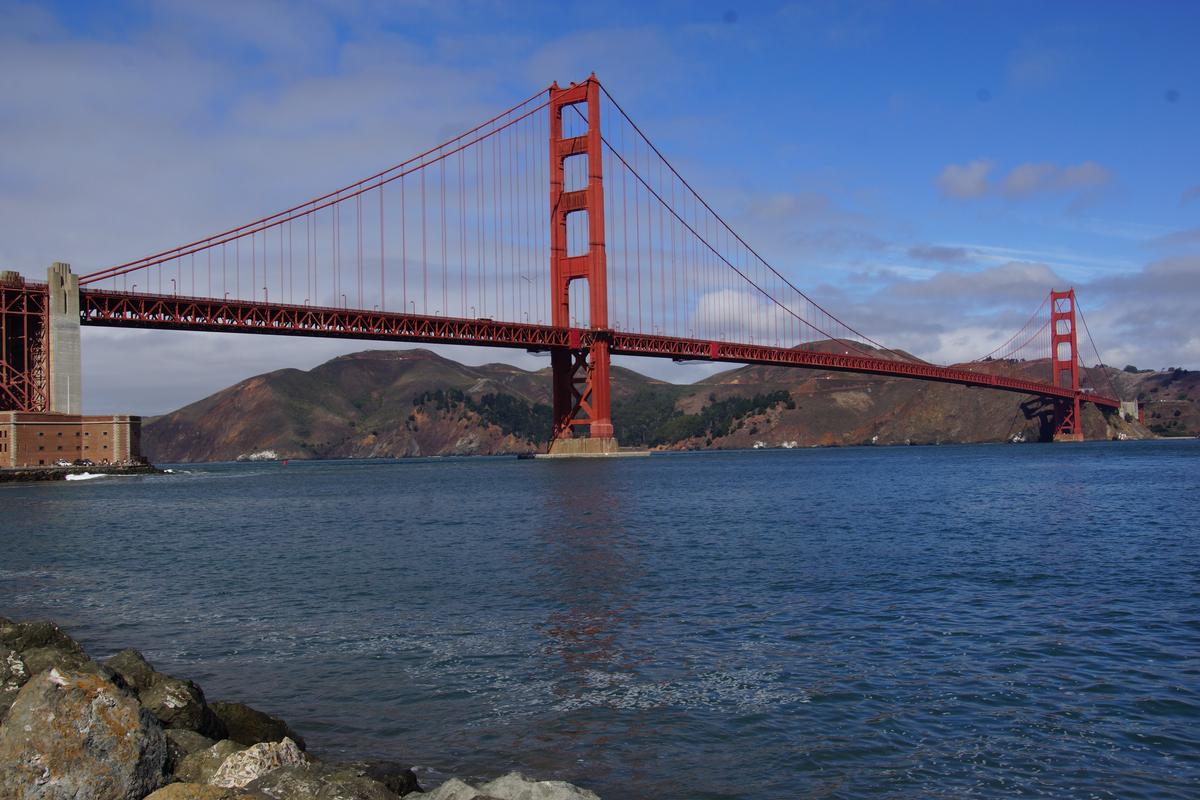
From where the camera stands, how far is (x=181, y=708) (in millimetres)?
8250

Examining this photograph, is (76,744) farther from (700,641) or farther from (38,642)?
(700,641)

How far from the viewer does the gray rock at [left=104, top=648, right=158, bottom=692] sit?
8.91m

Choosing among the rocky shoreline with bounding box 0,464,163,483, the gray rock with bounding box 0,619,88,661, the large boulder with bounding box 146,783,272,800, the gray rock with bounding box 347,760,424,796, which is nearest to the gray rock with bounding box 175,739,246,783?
the gray rock with bounding box 347,760,424,796

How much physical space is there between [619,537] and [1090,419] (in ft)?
473

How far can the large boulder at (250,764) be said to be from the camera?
6781 mm

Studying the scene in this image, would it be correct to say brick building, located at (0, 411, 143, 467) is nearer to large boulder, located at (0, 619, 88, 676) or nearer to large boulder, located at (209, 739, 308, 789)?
large boulder, located at (0, 619, 88, 676)

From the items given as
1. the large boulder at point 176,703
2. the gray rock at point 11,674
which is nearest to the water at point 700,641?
the large boulder at point 176,703

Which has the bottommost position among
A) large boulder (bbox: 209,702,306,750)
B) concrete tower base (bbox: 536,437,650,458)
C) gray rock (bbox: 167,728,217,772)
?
large boulder (bbox: 209,702,306,750)

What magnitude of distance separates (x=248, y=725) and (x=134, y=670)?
1159 millimetres

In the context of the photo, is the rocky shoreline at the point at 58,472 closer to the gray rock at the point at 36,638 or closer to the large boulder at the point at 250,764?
the gray rock at the point at 36,638

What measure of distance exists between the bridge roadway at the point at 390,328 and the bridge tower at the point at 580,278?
1.93 meters

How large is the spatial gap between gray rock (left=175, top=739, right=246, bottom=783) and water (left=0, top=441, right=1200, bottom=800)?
193 centimetres

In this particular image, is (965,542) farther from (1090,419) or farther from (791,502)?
(1090,419)

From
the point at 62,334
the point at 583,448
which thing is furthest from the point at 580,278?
the point at 62,334
